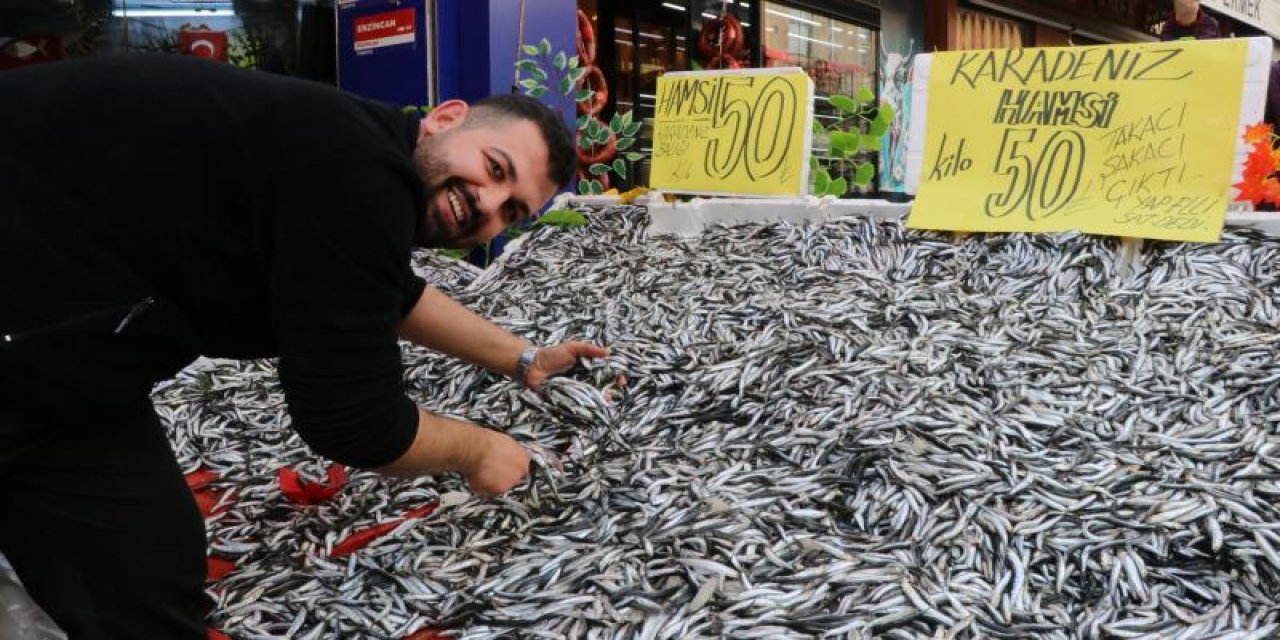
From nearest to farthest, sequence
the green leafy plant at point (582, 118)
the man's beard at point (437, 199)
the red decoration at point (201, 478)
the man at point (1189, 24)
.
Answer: the man's beard at point (437, 199)
the red decoration at point (201, 478)
the green leafy plant at point (582, 118)
the man at point (1189, 24)

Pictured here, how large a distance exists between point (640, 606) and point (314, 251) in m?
0.63

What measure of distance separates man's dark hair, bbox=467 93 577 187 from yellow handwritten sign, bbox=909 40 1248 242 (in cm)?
127

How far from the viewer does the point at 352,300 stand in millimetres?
1213

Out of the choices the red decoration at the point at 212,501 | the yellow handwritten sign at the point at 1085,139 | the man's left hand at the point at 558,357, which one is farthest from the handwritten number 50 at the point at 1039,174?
the red decoration at the point at 212,501

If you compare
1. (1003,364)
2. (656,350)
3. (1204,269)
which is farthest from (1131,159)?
(656,350)

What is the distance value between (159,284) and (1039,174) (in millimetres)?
1979

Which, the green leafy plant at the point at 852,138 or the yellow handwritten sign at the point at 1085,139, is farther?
the green leafy plant at the point at 852,138

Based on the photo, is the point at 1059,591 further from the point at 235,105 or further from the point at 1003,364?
the point at 235,105

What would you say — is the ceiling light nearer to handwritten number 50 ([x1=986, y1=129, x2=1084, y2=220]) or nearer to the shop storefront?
the shop storefront

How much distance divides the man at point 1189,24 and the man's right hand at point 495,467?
4775 mm

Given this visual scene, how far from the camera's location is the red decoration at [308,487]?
1.81 m

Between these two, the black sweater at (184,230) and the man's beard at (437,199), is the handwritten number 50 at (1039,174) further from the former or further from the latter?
the black sweater at (184,230)

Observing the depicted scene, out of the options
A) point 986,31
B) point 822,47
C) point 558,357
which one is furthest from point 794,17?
point 558,357

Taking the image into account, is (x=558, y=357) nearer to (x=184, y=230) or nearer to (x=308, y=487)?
(x=308, y=487)
